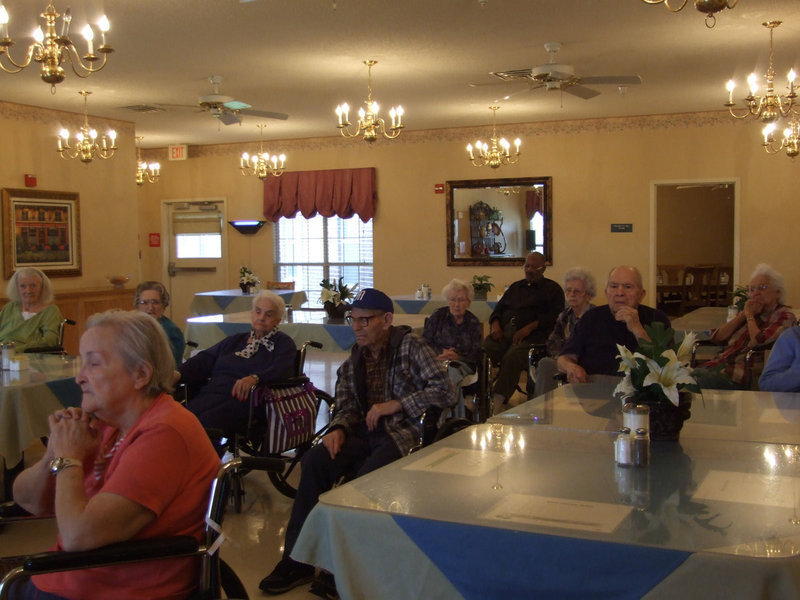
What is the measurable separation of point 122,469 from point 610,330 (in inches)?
110

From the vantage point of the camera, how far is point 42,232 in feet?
30.3

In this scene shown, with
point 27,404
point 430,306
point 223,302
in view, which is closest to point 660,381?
point 27,404

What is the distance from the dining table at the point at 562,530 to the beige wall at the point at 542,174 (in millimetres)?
8325

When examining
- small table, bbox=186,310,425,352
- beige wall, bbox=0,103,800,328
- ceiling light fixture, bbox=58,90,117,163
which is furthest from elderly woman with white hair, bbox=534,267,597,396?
beige wall, bbox=0,103,800,328

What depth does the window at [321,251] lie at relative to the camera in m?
12.0

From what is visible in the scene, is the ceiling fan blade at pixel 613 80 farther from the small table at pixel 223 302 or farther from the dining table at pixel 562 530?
the dining table at pixel 562 530

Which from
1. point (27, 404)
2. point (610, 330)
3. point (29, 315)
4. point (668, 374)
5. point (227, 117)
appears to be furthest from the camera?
point (227, 117)

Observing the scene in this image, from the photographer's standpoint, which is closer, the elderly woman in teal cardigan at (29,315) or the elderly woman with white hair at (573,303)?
the elderly woman with white hair at (573,303)

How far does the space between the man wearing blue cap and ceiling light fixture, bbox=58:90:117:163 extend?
18.2 ft

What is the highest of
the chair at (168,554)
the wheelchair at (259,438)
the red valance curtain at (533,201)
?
the red valance curtain at (533,201)

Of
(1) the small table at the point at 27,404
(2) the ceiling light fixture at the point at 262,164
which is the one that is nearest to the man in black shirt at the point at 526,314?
(1) the small table at the point at 27,404

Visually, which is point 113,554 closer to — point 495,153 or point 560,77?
point 560,77

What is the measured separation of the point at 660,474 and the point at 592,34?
195 inches

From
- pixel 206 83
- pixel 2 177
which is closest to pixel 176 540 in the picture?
pixel 206 83
